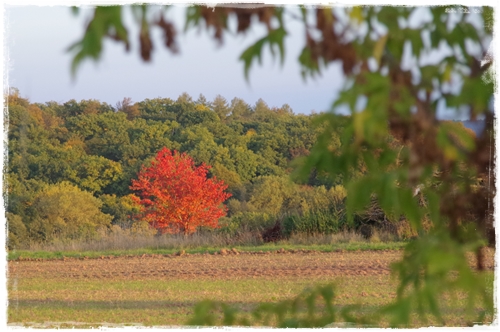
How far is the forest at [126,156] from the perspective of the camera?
18.8ft

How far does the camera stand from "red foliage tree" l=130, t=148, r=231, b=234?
694 cm

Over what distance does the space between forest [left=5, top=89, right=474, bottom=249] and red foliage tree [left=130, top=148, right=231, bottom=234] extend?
0.13m

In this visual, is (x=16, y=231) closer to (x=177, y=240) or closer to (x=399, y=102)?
(x=177, y=240)

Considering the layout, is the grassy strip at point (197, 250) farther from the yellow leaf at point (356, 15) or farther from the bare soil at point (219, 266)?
the yellow leaf at point (356, 15)

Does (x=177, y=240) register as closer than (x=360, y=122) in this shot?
Result: No

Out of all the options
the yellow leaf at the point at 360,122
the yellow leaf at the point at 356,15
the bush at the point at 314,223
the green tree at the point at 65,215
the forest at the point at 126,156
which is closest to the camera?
the yellow leaf at the point at 360,122

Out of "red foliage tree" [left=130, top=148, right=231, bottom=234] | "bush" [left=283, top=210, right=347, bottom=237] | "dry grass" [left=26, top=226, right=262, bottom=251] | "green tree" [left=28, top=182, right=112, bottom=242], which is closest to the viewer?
"green tree" [left=28, top=182, right=112, bottom=242]

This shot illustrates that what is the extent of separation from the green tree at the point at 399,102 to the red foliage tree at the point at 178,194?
593cm

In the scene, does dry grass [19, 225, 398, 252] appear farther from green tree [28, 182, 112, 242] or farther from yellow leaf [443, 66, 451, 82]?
yellow leaf [443, 66, 451, 82]

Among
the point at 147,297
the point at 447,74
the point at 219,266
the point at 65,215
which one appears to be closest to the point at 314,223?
the point at 219,266

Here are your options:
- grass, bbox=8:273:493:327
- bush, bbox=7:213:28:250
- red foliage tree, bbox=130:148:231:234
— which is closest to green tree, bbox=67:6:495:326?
grass, bbox=8:273:493:327

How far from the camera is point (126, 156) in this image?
6.62m

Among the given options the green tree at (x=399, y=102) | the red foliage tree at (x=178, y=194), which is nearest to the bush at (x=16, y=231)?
the red foliage tree at (x=178, y=194)

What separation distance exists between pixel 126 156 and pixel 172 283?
1.62m
